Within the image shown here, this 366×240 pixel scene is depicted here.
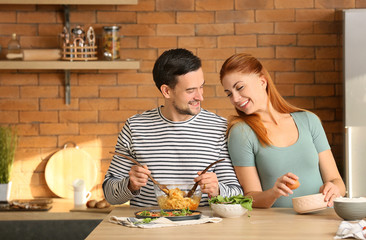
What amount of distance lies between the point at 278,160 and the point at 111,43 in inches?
72.4

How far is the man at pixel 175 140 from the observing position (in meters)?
2.47

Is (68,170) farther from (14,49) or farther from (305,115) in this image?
(305,115)

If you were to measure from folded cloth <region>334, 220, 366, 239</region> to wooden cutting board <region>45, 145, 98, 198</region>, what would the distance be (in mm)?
2517

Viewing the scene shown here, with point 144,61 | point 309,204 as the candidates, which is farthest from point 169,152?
point 144,61

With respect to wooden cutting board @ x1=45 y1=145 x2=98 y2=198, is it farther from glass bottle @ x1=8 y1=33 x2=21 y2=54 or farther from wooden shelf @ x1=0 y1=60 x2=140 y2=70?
glass bottle @ x1=8 y1=33 x2=21 y2=54

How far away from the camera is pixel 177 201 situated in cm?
212

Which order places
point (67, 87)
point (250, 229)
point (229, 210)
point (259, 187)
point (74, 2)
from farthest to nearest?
point (67, 87) → point (74, 2) → point (259, 187) → point (229, 210) → point (250, 229)

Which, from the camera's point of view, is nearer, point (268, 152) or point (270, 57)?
point (268, 152)

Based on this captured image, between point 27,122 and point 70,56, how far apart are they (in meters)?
0.60

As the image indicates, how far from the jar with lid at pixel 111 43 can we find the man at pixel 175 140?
1389 mm

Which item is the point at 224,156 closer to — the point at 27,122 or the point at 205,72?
the point at 205,72

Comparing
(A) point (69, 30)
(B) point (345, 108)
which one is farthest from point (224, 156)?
(A) point (69, 30)

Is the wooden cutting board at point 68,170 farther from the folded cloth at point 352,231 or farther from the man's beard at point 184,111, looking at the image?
the folded cloth at point 352,231

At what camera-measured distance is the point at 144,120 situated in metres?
2.61
